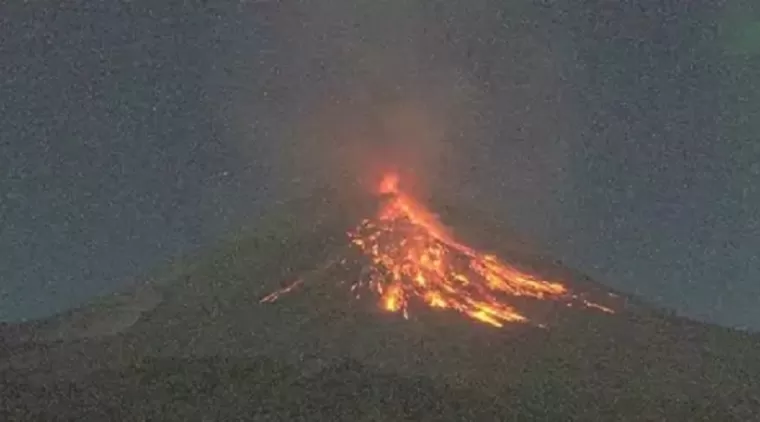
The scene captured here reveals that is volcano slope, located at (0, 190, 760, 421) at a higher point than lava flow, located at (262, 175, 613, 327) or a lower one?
lower

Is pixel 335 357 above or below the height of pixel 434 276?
below

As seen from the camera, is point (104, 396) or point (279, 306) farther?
point (279, 306)

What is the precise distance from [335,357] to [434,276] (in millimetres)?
11944

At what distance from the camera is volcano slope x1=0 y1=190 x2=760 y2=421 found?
3619 cm

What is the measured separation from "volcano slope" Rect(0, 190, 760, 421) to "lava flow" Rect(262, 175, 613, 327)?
98 centimetres

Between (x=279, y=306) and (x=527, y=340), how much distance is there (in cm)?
1134

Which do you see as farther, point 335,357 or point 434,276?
point 434,276

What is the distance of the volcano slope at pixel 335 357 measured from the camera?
119 ft

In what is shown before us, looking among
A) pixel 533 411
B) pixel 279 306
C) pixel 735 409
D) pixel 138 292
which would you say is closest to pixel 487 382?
pixel 533 411

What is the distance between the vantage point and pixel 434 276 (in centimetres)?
5178

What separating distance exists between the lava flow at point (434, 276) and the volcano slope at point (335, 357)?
0.98 m

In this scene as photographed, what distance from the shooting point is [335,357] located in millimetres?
40906

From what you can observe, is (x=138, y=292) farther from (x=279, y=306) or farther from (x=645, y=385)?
(x=645, y=385)

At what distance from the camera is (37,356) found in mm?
Answer: 41656
